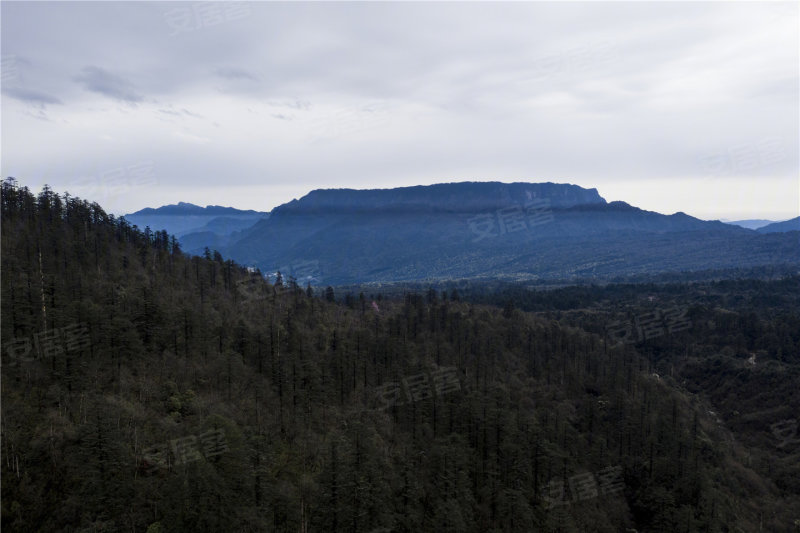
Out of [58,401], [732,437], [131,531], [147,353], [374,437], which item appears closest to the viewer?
[131,531]

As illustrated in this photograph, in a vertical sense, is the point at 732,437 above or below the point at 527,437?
below

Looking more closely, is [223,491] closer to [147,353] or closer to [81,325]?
[147,353]

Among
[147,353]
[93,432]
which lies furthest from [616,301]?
[93,432]

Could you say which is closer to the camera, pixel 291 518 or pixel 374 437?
pixel 291 518

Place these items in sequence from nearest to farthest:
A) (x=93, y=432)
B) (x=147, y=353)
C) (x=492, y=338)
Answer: (x=93, y=432) → (x=147, y=353) → (x=492, y=338)

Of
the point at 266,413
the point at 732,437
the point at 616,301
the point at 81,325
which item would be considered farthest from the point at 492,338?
the point at 616,301

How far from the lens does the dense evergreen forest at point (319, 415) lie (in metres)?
42.9

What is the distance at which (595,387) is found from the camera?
96312 mm

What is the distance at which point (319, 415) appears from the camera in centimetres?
6266

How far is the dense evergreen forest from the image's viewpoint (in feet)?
141

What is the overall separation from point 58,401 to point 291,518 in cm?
2804

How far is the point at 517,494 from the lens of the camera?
5109cm

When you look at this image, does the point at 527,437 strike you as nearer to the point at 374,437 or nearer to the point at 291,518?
the point at 374,437

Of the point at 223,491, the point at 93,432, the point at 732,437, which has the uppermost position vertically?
the point at 93,432
